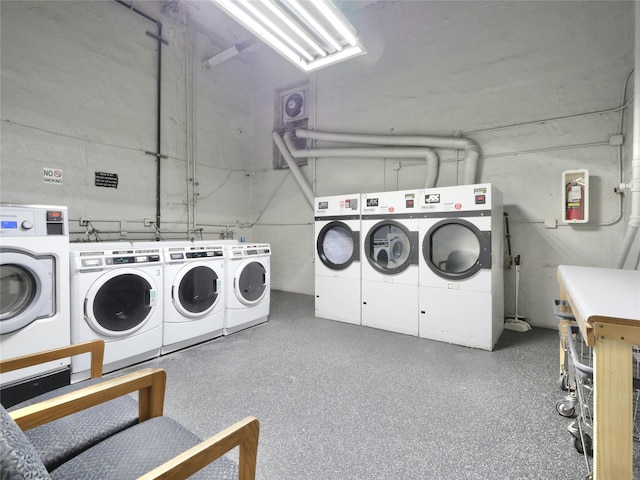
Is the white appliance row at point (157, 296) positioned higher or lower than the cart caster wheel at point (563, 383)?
higher

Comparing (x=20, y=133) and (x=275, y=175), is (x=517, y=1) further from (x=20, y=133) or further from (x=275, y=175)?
(x=20, y=133)

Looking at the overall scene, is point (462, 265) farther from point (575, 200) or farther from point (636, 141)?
point (636, 141)

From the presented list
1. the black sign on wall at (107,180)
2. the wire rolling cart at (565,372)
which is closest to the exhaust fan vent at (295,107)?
the black sign on wall at (107,180)

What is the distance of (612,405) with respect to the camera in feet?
3.21

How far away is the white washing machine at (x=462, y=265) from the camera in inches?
109

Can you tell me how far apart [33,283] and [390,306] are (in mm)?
3017

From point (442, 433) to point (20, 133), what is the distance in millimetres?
4502

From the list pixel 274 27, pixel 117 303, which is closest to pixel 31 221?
pixel 117 303

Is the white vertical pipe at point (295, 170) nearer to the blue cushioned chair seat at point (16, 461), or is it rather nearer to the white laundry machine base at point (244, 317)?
the white laundry machine base at point (244, 317)

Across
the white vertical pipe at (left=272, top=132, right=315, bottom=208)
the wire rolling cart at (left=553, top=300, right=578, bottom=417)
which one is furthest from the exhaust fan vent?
the wire rolling cart at (left=553, top=300, right=578, bottom=417)

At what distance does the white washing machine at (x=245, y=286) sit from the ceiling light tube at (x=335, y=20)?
2.25 m

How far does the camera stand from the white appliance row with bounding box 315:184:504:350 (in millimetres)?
2797

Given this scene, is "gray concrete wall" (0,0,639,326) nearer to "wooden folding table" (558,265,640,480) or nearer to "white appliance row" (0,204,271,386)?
"white appliance row" (0,204,271,386)

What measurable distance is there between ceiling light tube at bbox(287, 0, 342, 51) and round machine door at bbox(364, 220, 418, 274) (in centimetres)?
177
